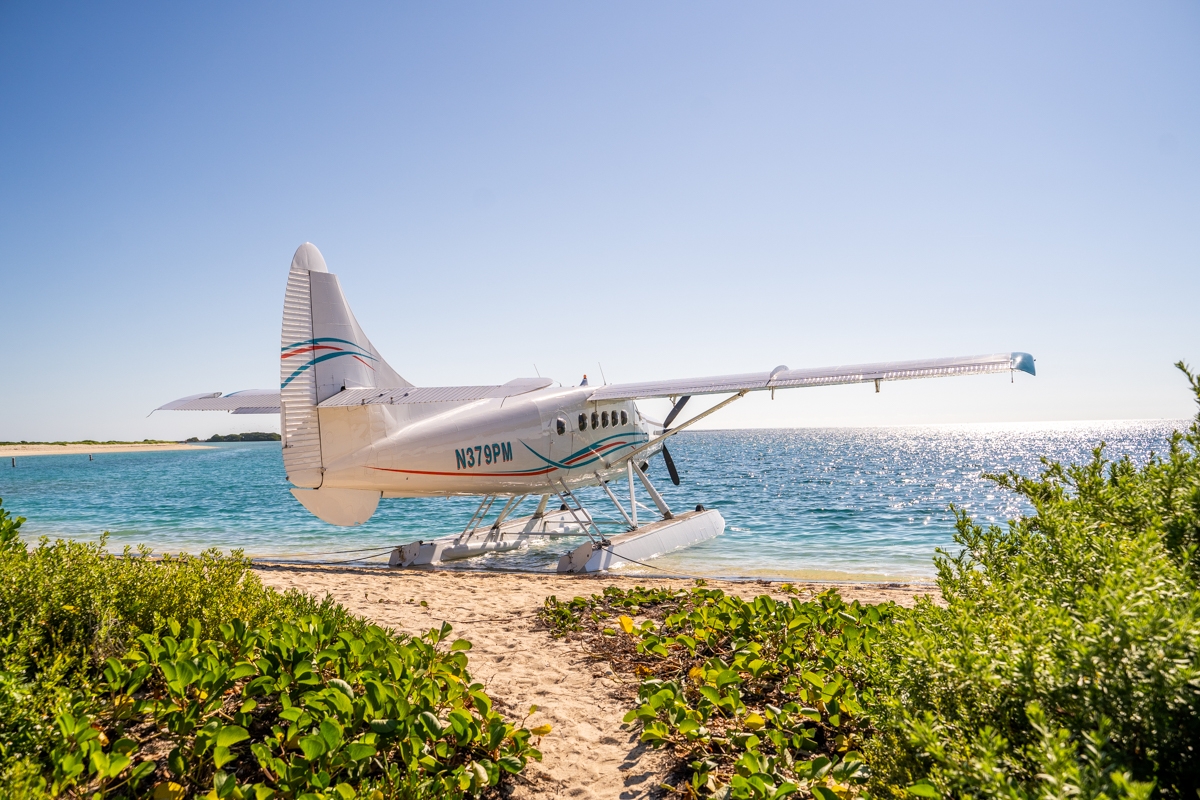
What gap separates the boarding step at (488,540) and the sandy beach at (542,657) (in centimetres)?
205

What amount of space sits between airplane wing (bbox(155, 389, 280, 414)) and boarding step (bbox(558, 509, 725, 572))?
6394 millimetres

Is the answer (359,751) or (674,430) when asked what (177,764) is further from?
(674,430)

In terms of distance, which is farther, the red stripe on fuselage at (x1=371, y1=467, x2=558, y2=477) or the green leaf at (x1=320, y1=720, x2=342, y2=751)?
the red stripe on fuselage at (x1=371, y1=467, x2=558, y2=477)

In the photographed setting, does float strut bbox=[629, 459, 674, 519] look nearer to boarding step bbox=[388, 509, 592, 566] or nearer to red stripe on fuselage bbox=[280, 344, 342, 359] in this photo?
boarding step bbox=[388, 509, 592, 566]

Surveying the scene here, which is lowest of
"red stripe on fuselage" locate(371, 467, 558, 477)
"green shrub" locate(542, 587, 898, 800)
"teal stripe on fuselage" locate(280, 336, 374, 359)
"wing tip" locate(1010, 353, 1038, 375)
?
"green shrub" locate(542, 587, 898, 800)

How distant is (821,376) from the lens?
40.1 ft

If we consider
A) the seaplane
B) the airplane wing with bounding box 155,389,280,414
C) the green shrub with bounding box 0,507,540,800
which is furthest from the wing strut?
the green shrub with bounding box 0,507,540,800

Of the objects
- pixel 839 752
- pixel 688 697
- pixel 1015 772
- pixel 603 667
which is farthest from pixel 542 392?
pixel 1015 772

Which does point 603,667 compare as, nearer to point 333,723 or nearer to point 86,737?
point 333,723

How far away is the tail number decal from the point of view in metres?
10.9

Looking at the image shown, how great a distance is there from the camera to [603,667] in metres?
4.62

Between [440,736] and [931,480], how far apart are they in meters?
40.9

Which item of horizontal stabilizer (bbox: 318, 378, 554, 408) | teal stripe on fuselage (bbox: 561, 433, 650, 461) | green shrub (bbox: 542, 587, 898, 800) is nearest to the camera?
green shrub (bbox: 542, 587, 898, 800)

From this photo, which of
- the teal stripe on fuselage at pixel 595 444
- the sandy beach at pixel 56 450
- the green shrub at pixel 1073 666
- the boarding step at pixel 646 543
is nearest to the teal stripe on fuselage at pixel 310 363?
the teal stripe on fuselage at pixel 595 444
